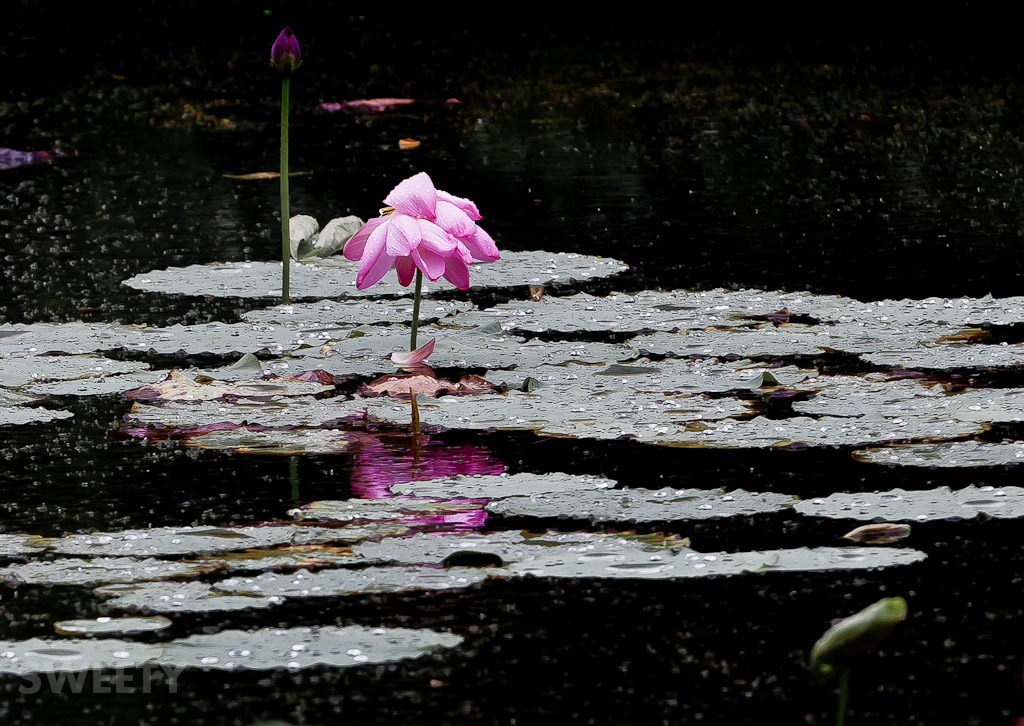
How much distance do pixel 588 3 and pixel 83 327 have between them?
7.39 m

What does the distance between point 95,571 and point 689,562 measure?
2.09 feet

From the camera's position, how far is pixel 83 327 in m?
3.14

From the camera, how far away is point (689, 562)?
183 cm

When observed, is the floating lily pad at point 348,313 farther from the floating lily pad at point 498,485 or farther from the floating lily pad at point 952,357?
the floating lily pad at point 498,485

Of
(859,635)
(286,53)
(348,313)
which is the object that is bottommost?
(859,635)

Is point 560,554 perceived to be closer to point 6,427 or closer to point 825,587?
point 825,587

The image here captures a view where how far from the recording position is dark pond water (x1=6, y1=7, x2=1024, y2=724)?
1589 millimetres

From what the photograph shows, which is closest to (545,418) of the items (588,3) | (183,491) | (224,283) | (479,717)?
(183,491)

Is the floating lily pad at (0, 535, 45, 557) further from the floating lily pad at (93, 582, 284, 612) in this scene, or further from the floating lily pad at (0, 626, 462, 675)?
the floating lily pad at (0, 626, 462, 675)

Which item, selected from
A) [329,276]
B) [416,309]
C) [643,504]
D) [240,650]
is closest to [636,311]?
[416,309]

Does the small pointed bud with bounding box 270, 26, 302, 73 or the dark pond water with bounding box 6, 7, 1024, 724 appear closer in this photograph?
the dark pond water with bounding box 6, 7, 1024, 724

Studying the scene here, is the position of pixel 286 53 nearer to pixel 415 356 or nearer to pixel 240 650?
pixel 415 356

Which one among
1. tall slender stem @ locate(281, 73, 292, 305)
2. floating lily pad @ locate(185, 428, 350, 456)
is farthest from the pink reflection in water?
tall slender stem @ locate(281, 73, 292, 305)

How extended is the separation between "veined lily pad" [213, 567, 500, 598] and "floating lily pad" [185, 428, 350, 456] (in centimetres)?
60
